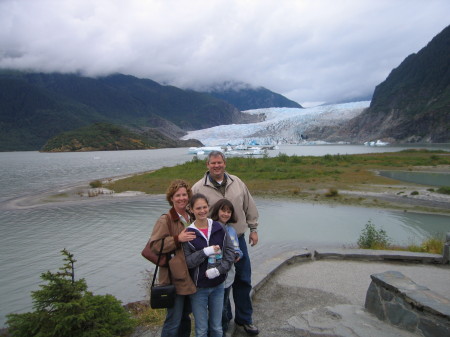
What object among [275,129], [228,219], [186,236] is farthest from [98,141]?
[186,236]

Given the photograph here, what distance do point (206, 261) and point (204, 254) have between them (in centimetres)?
12

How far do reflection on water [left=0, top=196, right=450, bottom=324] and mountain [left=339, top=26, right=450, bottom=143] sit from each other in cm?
11320

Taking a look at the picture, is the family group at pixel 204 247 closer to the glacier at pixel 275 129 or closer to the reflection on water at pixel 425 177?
the reflection on water at pixel 425 177

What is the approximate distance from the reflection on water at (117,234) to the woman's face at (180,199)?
397cm

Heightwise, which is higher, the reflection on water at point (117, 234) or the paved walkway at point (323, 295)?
the paved walkway at point (323, 295)

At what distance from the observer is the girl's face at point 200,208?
3.09 m

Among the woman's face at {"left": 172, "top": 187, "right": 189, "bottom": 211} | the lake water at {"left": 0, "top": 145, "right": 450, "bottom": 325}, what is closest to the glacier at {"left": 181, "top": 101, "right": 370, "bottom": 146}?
the lake water at {"left": 0, "top": 145, "right": 450, "bottom": 325}

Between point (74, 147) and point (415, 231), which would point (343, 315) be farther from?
point (74, 147)

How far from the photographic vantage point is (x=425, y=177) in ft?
82.0

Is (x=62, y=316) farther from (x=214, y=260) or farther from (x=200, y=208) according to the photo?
(x=200, y=208)

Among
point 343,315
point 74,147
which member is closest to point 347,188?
point 343,315

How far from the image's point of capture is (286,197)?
18.1m

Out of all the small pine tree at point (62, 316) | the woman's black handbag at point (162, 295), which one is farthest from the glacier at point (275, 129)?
the woman's black handbag at point (162, 295)

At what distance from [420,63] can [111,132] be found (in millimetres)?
138181
